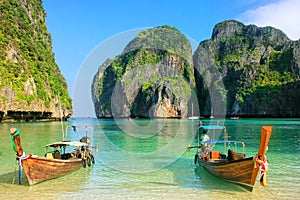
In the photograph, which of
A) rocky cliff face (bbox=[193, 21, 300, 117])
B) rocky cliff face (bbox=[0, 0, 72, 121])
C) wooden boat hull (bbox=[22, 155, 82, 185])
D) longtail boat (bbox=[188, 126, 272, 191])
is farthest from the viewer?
rocky cliff face (bbox=[193, 21, 300, 117])

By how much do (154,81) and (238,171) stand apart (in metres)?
128

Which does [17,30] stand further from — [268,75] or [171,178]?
[268,75]

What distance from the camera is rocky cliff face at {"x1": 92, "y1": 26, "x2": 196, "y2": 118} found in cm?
12912

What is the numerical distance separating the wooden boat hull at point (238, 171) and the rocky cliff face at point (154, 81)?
341 ft

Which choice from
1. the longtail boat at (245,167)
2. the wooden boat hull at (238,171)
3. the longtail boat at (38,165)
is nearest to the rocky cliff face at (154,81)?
the longtail boat at (38,165)

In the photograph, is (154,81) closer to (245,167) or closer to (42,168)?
(42,168)

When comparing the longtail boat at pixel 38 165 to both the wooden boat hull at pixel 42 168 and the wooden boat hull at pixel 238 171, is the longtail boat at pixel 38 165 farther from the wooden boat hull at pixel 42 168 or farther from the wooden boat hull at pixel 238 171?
the wooden boat hull at pixel 238 171

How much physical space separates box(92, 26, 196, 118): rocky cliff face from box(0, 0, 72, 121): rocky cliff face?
46.5m

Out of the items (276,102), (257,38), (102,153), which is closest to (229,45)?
(257,38)

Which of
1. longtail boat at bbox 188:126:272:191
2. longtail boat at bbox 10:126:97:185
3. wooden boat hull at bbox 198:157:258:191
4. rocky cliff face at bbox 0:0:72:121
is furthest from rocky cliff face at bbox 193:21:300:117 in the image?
longtail boat at bbox 10:126:97:185

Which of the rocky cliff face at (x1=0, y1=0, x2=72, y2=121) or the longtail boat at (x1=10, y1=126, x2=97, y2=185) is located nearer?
the longtail boat at (x1=10, y1=126, x2=97, y2=185)

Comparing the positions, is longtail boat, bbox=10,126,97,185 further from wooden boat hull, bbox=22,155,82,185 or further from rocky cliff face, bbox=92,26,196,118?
rocky cliff face, bbox=92,26,196,118

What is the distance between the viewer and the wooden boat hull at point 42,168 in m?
11.1

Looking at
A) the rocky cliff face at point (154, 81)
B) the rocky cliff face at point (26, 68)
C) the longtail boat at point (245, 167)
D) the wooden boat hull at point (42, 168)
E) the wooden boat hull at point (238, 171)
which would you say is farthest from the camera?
the rocky cliff face at point (154, 81)
